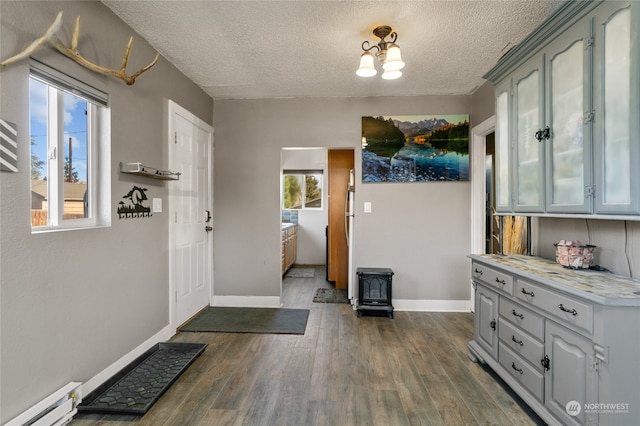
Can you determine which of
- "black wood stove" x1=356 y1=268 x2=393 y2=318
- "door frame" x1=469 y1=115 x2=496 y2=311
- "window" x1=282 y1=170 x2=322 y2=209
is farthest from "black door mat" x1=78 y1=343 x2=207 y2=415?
"window" x1=282 y1=170 x2=322 y2=209

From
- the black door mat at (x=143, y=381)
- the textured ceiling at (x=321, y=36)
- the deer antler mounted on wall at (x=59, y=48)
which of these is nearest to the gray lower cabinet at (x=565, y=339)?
the textured ceiling at (x=321, y=36)

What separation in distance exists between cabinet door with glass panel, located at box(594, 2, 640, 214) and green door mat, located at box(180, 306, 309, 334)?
2.58 meters

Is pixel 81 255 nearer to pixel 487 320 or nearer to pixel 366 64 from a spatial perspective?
pixel 366 64

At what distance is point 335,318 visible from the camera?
345cm

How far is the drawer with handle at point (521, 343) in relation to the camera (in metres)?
1.76

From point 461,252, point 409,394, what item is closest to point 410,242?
point 461,252

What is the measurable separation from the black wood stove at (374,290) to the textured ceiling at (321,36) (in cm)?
212

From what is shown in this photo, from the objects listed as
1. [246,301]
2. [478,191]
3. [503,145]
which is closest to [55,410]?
[246,301]

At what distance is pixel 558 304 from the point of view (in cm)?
158

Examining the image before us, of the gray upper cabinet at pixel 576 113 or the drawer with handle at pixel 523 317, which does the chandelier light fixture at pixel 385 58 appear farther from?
the drawer with handle at pixel 523 317

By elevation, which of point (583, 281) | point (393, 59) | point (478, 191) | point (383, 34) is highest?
point (383, 34)

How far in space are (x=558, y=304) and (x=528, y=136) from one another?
1154mm

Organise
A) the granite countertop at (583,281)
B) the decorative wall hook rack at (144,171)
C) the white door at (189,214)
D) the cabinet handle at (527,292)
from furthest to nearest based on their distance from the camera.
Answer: the white door at (189,214) < the decorative wall hook rack at (144,171) < the cabinet handle at (527,292) < the granite countertop at (583,281)

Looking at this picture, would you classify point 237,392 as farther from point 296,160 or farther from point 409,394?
point 296,160
